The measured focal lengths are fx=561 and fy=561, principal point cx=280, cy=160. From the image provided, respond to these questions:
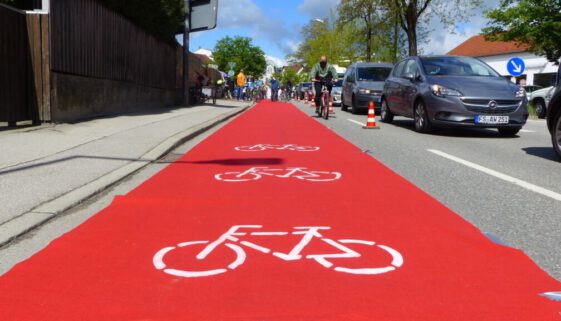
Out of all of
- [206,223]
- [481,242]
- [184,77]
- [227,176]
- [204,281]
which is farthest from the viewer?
[184,77]

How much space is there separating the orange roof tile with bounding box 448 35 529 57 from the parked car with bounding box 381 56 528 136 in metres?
51.8

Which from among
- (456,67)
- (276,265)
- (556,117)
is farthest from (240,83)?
(276,265)


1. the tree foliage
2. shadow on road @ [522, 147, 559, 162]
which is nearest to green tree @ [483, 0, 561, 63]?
the tree foliage

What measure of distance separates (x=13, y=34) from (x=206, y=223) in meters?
8.00

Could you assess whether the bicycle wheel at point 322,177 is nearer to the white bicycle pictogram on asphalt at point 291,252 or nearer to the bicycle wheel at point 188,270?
the white bicycle pictogram on asphalt at point 291,252

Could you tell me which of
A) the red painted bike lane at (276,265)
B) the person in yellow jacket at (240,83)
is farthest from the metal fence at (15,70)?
the person in yellow jacket at (240,83)

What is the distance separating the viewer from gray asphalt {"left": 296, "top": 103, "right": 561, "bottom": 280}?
161 inches

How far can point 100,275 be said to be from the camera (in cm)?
318

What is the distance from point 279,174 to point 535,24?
41970 millimetres

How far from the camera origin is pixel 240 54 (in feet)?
438

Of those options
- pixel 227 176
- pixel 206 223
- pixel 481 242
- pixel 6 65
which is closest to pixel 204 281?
pixel 206 223

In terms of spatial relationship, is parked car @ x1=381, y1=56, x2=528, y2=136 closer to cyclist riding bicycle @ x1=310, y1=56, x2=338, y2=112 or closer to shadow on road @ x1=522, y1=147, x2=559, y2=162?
shadow on road @ x1=522, y1=147, x2=559, y2=162

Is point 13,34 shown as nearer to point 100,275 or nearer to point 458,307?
point 100,275

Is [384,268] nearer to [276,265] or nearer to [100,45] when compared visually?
[276,265]
